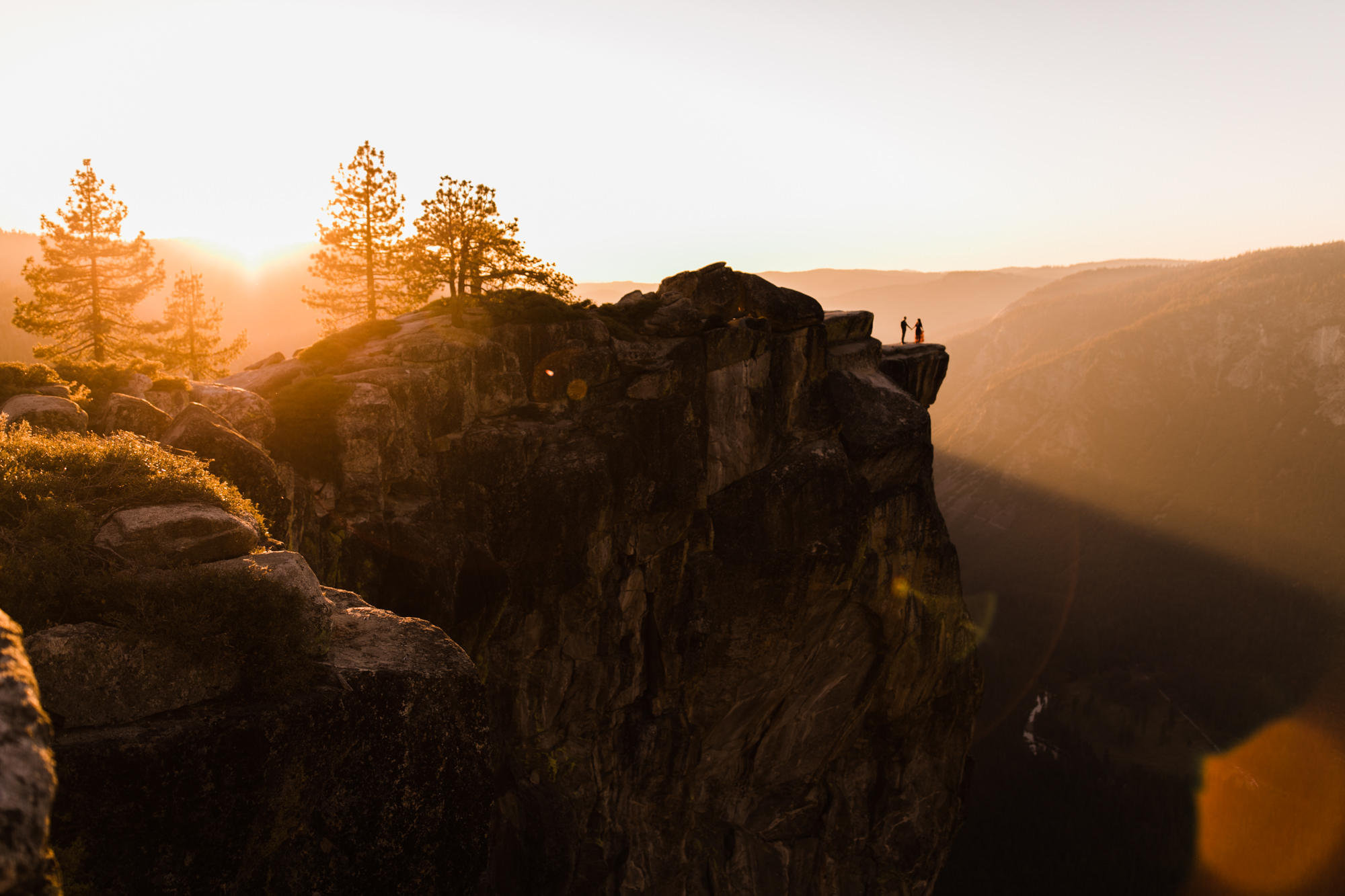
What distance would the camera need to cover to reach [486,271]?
37.8 metres

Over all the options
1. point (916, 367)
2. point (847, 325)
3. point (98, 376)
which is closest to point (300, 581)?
point (98, 376)

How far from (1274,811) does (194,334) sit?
585 feet

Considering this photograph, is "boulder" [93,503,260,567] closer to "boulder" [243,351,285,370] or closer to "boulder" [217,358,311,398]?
"boulder" [217,358,311,398]

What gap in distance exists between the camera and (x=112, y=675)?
11.0m

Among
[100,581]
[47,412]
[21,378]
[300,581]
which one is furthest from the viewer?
[21,378]

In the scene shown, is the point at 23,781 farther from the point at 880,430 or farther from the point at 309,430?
the point at 880,430

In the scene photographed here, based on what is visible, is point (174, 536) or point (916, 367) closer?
point (174, 536)

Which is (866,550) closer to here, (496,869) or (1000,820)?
(496,869)

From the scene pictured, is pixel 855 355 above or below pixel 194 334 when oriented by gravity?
below

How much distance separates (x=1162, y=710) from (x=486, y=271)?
6937 inches

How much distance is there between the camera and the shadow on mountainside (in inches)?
4134

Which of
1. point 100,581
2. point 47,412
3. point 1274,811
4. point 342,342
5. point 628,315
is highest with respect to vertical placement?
point 628,315

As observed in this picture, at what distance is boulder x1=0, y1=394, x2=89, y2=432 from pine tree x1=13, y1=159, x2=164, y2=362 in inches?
798

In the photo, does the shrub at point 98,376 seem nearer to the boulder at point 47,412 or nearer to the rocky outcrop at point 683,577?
the boulder at point 47,412
